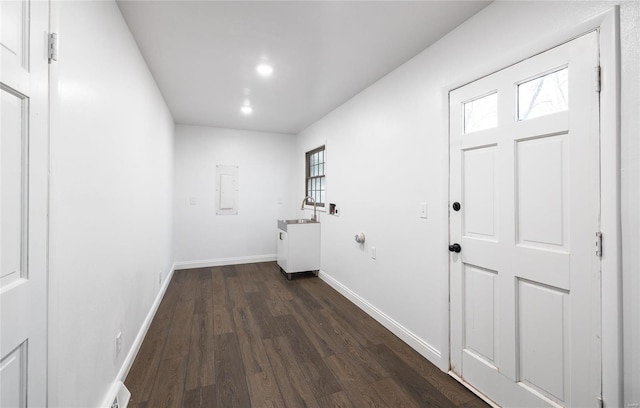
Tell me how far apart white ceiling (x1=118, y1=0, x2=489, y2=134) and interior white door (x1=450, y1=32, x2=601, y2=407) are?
0.61 metres

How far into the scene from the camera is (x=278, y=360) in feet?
6.63

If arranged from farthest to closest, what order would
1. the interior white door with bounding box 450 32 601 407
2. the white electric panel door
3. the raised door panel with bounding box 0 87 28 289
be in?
the white electric panel door
the interior white door with bounding box 450 32 601 407
the raised door panel with bounding box 0 87 28 289

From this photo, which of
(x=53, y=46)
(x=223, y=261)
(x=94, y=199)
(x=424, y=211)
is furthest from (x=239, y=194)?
(x=53, y=46)

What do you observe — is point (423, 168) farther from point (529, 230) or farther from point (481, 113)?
point (529, 230)

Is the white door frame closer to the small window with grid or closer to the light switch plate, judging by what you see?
the light switch plate

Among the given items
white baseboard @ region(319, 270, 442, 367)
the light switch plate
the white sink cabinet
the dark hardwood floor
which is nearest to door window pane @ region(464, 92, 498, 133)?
the light switch plate

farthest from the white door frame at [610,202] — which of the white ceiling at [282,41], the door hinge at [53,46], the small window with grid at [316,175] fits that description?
the small window with grid at [316,175]

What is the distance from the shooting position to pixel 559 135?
1333 mm

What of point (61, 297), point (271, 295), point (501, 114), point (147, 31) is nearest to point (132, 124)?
point (147, 31)

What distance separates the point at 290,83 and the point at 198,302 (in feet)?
8.90

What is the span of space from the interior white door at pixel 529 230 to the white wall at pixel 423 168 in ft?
0.33

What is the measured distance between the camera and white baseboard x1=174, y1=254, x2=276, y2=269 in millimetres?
4424

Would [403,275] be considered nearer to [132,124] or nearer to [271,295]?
[271,295]

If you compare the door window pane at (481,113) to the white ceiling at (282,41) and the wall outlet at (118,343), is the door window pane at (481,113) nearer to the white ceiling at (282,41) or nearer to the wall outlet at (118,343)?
the white ceiling at (282,41)
